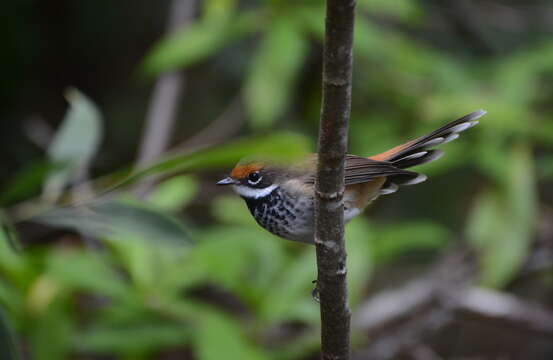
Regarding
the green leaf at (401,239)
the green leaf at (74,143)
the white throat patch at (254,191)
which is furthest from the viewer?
the green leaf at (401,239)

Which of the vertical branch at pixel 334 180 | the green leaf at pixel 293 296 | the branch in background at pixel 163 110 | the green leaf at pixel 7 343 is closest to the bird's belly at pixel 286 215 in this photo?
the vertical branch at pixel 334 180

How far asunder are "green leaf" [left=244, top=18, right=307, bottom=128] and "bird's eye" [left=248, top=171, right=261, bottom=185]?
66.6 inches

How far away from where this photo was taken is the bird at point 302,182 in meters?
2.24

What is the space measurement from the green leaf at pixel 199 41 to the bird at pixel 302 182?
1857 mm

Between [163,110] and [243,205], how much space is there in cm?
97

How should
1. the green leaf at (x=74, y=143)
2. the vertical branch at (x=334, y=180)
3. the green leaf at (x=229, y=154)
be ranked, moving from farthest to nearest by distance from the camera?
1. the green leaf at (x=74, y=143)
2. the green leaf at (x=229, y=154)
3. the vertical branch at (x=334, y=180)

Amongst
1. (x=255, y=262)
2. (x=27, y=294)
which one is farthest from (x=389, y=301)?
(x=27, y=294)

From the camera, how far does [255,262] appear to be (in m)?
3.76

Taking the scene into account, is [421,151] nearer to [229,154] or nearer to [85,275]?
[229,154]

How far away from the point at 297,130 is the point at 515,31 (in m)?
2.10

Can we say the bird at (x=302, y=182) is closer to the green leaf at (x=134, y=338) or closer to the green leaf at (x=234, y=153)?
the green leaf at (x=234, y=153)

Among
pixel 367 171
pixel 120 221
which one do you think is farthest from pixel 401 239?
pixel 120 221

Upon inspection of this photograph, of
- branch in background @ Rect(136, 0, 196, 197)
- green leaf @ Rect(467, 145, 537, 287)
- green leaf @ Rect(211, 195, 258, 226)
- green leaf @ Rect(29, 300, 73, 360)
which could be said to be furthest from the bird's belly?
green leaf @ Rect(467, 145, 537, 287)

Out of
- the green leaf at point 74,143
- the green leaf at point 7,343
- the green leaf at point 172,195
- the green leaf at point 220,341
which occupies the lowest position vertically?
the green leaf at point 7,343
